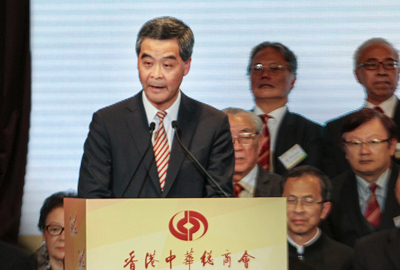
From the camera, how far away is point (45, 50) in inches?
140

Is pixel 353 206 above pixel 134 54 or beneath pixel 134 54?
beneath

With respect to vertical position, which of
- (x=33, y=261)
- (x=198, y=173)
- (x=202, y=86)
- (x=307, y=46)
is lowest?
(x=33, y=261)

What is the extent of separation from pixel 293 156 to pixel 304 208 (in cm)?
45

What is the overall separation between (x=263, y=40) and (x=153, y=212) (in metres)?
2.23

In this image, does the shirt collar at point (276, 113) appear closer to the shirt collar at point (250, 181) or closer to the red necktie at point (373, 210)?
the shirt collar at point (250, 181)

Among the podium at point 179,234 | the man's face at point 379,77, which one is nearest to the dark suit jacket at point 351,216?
the man's face at point 379,77

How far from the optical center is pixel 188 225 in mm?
1375

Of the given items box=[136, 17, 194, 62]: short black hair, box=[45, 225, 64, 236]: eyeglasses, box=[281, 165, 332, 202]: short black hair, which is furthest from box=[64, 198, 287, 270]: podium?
box=[45, 225, 64, 236]: eyeglasses

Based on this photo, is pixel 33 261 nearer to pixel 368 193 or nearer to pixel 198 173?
pixel 198 173

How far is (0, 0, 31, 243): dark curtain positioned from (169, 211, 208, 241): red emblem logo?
242cm

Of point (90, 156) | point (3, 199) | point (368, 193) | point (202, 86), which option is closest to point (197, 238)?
point (90, 156)

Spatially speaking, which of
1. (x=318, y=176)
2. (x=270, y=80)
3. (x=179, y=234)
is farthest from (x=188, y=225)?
(x=270, y=80)

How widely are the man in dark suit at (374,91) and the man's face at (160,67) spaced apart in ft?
4.85

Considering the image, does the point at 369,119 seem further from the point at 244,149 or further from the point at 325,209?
the point at 244,149
